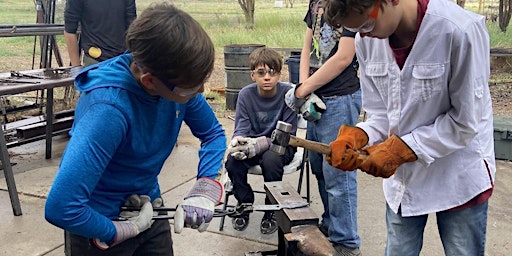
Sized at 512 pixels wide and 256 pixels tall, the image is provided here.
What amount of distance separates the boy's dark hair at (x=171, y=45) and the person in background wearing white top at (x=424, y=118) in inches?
18.2

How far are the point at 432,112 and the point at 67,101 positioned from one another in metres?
6.48

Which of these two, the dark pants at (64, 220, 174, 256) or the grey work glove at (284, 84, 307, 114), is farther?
the grey work glove at (284, 84, 307, 114)

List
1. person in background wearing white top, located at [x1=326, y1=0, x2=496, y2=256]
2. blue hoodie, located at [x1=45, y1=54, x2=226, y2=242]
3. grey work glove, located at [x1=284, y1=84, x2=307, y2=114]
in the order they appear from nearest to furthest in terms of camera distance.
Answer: blue hoodie, located at [x1=45, y1=54, x2=226, y2=242] → person in background wearing white top, located at [x1=326, y1=0, x2=496, y2=256] → grey work glove, located at [x1=284, y1=84, x2=307, y2=114]

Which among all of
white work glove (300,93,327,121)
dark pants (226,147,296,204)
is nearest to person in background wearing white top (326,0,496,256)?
white work glove (300,93,327,121)

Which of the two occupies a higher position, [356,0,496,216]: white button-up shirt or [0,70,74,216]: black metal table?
[356,0,496,216]: white button-up shirt

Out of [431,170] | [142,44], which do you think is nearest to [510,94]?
[431,170]

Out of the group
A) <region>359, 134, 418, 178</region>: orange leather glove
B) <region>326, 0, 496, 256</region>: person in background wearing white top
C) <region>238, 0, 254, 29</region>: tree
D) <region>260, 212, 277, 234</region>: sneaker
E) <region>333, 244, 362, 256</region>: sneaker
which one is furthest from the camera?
<region>238, 0, 254, 29</region>: tree

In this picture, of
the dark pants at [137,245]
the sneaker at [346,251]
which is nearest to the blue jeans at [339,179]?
the sneaker at [346,251]

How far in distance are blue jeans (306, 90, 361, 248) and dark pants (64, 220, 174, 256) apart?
1.39m

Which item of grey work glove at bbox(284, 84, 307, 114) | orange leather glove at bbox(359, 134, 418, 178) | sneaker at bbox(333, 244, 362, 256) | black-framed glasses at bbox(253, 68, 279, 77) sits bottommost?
sneaker at bbox(333, 244, 362, 256)

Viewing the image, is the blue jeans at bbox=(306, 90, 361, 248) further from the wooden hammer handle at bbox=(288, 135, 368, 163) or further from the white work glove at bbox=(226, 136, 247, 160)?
the wooden hammer handle at bbox=(288, 135, 368, 163)

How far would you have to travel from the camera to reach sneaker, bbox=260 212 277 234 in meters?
3.88

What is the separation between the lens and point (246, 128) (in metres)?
3.97

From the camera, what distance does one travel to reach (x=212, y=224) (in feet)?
13.4
